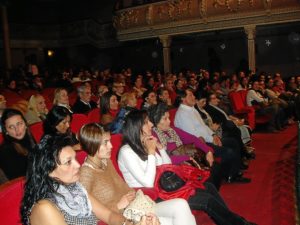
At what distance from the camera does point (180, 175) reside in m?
2.79

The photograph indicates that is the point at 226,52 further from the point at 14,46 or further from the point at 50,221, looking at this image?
the point at 50,221

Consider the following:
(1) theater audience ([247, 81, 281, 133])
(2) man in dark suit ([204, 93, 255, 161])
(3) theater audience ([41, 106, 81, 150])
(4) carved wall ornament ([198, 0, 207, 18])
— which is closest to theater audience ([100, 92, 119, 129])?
(3) theater audience ([41, 106, 81, 150])

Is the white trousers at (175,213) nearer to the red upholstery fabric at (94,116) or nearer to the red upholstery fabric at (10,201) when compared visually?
the red upholstery fabric at (10,201)

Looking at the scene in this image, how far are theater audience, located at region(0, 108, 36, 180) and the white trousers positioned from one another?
1050 mm

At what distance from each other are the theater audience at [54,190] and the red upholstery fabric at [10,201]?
191 mm

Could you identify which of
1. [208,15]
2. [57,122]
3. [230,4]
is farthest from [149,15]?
[57,122]

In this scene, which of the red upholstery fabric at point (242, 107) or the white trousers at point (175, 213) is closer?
the white trousers at point (175, 213)

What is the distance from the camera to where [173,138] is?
3.72 meters

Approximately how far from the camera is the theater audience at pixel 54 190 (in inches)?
65.3

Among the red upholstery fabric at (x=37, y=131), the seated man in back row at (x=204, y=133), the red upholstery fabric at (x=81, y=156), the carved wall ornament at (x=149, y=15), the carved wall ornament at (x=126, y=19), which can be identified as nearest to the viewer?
the red upholstery fabric at (x=81, y=156)

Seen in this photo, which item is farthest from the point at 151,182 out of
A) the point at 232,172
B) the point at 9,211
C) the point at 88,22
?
the point at 88,22

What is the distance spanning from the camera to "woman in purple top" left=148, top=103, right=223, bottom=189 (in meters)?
3.51

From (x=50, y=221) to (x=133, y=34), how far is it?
12.7 meters

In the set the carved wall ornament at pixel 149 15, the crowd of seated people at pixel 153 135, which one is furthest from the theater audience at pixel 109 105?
the carved wall ornament at pixel 149 15
